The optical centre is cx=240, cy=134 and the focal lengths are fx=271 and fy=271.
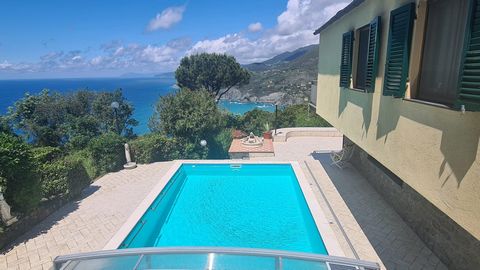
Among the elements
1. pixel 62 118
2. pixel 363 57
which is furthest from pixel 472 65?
pixel 62 118

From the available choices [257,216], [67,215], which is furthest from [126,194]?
[257,216]

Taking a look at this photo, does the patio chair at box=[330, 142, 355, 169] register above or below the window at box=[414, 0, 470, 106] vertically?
below

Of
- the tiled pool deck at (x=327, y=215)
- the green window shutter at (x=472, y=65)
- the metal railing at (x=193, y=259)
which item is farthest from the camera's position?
the tiled pool deck at (x=327, y=215)

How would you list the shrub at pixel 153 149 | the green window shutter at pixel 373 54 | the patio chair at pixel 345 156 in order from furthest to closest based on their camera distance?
the shrub at pixel 153 149
the patio chair at pixel 345 156
the green window shutter at pixel 373 54

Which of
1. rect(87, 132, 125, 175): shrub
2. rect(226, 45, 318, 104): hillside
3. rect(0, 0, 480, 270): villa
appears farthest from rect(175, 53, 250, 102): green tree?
rect(87, 132, 125, 175): shrub

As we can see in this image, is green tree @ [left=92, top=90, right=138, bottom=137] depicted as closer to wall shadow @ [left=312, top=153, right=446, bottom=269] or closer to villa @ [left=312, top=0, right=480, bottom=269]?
wall shadow @ [left=312, top=153, right=446, bottom=269]

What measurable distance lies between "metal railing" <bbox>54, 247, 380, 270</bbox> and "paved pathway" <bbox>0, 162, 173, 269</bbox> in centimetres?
443

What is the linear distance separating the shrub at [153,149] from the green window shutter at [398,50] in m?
13.2

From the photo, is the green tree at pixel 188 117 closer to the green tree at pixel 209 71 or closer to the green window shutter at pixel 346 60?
the green window shutter at pixel 346 60

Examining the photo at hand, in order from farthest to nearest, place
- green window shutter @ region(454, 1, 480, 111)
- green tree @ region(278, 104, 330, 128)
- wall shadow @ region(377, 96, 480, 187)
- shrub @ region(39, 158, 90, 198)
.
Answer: green tree @ region(278, 104, 330, 128)
shrub @ region(39, 158, 90, 198)
wall shadow @ region(377, 96, 480, 187)
green window shutter @ region(454, 1, 480, 111)

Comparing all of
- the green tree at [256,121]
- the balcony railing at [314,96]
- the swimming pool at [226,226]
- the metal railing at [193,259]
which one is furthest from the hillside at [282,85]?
the metal railing at [193,259]

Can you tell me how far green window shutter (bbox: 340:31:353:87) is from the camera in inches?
320

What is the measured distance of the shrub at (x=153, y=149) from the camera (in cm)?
1539

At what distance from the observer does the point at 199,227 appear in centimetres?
894
